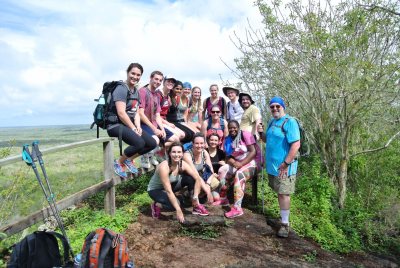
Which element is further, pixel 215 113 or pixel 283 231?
pixel 215 113

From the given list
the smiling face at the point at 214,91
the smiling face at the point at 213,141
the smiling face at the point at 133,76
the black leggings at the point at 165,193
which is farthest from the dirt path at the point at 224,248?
the smiling face at the point at 214,91

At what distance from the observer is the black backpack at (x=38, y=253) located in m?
3.37

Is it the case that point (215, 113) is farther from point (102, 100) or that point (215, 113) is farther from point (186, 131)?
point (102, 100)

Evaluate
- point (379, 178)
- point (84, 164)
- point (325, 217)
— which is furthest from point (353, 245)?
point (84, 164)

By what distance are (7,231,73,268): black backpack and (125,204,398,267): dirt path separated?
3.24 ft

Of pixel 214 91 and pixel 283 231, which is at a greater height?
pixel 214 91

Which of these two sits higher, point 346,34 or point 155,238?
point 346,34

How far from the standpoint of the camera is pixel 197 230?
544cm

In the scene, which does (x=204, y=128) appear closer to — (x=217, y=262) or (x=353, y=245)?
(x=217, y=262)

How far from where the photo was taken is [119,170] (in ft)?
19.2

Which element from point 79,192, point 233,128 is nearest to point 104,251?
point 79,192

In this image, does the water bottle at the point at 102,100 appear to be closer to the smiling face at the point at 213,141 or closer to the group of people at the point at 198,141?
the group of people at the point at 198,141

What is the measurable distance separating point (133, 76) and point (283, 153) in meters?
2.75

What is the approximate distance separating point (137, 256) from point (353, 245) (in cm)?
473
